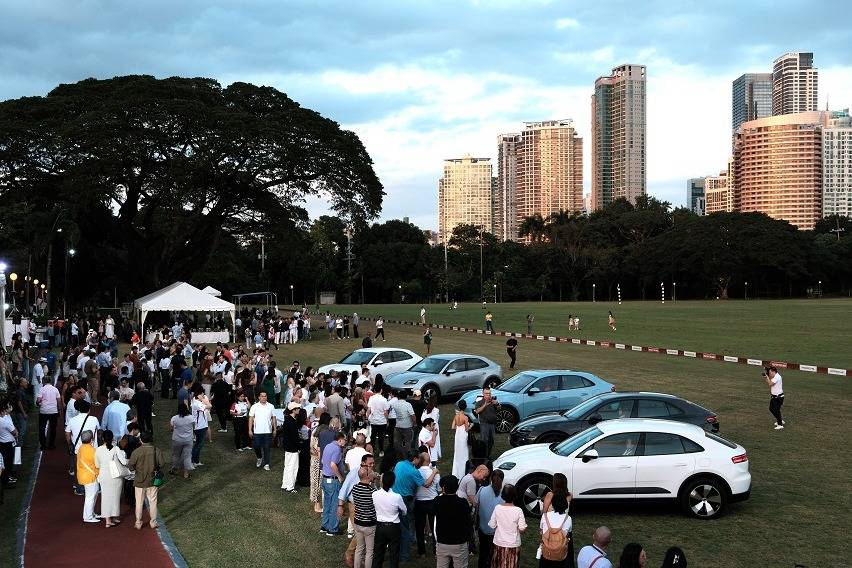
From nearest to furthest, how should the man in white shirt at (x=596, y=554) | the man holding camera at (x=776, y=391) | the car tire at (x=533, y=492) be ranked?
the man in white shirt at (x=596, y=554)
the car tire at (x=533, y=492)
the man holding camera at (x=776, y=391)

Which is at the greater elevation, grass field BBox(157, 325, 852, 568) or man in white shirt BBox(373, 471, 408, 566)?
man in white shirt BBox(373, 471, 408, 566)

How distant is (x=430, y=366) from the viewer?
2184 cm

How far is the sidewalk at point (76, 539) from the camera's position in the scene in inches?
394

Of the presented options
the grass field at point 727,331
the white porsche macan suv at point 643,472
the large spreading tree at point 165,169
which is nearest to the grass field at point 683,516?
the white porsche macan suv at point 643,472

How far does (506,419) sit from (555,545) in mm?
9764

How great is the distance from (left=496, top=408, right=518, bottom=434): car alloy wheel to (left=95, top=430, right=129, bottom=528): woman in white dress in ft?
28.3

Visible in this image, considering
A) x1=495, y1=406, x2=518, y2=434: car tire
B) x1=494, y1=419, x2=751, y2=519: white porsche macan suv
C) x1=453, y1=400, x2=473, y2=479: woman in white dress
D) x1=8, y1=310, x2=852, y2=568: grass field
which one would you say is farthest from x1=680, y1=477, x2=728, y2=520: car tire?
x1=495, y1=406, x2=518, y2=434: car tire

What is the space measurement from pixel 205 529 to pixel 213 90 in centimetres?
4709

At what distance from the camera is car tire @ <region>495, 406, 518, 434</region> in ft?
57.8

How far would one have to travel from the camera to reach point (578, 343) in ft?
134

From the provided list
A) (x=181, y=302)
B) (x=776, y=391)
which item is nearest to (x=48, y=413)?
(x=776, y=391)

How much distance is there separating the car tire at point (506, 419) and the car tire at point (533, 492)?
6.06 meters

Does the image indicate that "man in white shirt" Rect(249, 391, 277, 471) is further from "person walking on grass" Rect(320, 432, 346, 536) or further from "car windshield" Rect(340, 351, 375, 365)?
"car windshield" Rect(340, 351, 375, 365)

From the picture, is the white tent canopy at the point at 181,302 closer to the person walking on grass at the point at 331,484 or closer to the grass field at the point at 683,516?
the grass field at the point at 683,516
